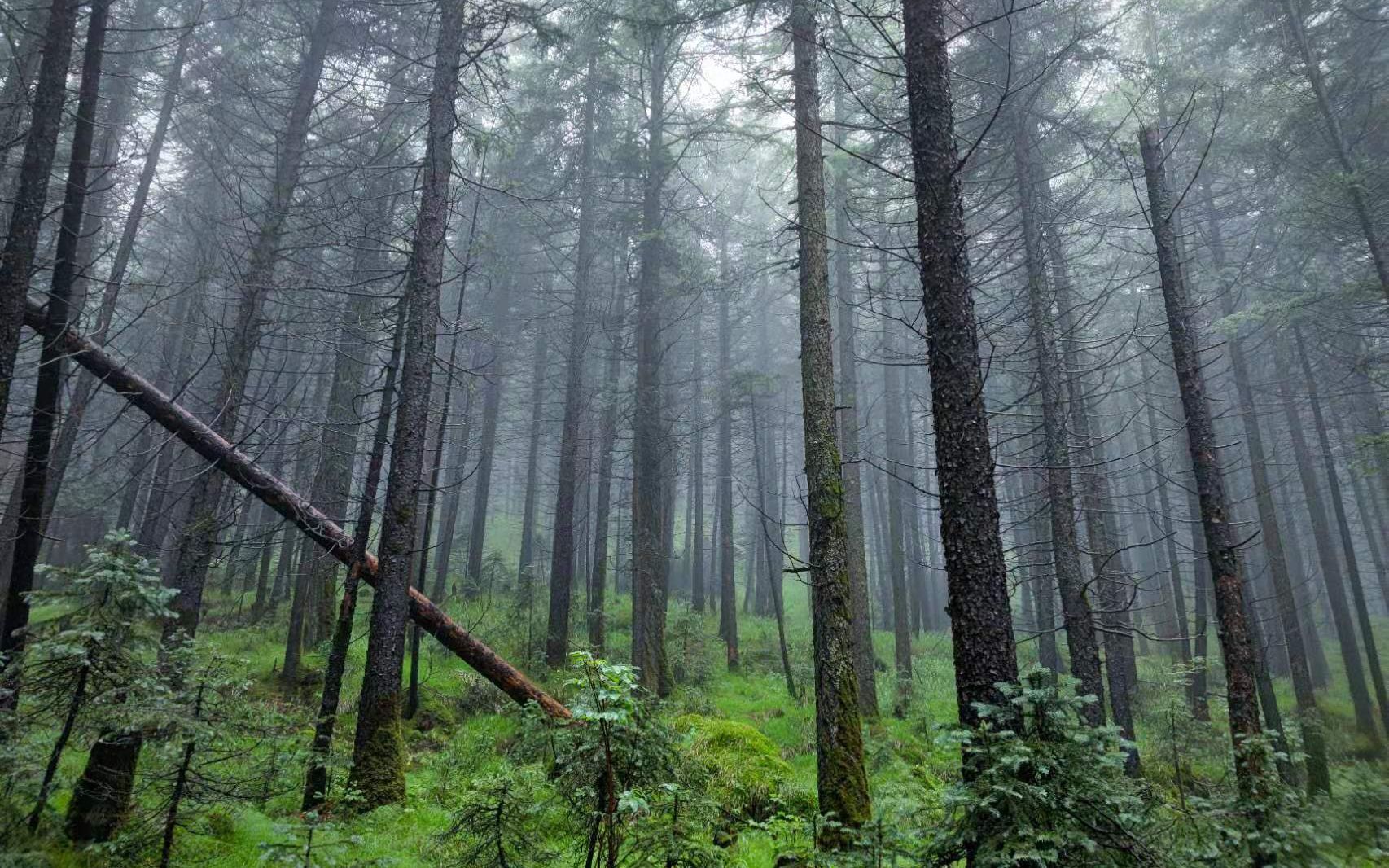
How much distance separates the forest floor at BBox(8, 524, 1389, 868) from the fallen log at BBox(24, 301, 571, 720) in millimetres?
928

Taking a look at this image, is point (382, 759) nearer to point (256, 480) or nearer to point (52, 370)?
point (256, 480)

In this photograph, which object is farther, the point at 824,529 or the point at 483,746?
the point at 483,746

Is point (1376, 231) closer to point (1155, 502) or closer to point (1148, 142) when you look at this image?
point (1148, 142)

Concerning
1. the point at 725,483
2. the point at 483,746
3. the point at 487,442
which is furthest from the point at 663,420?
the point at 487,442

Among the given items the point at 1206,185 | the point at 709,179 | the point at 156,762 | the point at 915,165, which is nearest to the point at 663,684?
the point at 156,762

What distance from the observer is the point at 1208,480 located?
28.1 feet

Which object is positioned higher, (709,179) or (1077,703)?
(709,179)

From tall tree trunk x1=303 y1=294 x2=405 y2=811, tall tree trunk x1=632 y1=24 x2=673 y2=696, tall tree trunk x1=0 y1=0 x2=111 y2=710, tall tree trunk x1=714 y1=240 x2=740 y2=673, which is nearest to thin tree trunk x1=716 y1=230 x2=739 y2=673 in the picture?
tall tree trunk x1=714 y1=240 x2=740 y2=673

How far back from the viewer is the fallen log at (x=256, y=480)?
22.9 feet

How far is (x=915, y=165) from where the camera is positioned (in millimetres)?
5371

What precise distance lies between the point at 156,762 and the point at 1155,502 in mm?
43576

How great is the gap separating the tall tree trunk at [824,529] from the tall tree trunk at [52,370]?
7.79 m

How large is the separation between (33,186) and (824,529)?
354 inches

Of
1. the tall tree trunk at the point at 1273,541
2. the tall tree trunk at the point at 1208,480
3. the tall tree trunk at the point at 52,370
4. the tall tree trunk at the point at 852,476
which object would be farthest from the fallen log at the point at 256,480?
the tall tree trunk at the point at 1273,541
